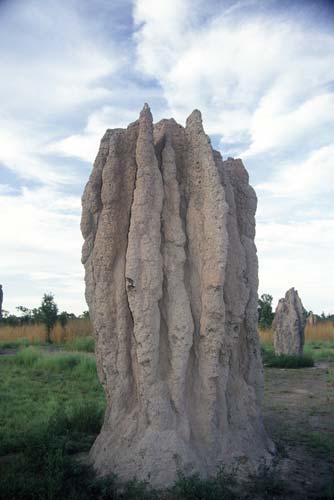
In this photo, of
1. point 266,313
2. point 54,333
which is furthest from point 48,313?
point 266,313

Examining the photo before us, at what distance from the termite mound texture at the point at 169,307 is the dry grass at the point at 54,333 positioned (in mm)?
19496

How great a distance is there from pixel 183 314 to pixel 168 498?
1.57 m

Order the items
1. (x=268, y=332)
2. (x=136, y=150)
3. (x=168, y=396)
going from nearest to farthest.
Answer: (x=168, y=396) → (x=136, y=150) → (x=268, y=332)

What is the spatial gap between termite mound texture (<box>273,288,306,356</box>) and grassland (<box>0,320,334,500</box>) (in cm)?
359

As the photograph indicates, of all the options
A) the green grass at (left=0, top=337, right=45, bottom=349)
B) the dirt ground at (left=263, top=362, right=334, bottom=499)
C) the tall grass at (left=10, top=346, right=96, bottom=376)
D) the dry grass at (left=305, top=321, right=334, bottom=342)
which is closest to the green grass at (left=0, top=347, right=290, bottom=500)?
the dirt ground at (left=263, top=362, right=334, bottom=499)

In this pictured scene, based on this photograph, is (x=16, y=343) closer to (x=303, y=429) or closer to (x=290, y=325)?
(x=290, y=325)

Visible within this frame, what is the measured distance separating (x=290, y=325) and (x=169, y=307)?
1191 centimetres

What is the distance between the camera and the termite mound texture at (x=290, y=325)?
15875 millimetres

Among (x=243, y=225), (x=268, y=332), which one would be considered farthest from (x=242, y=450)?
(x=268, y=332)

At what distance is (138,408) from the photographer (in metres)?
4.89

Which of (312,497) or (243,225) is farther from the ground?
(243,225)

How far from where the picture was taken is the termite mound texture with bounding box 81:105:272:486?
15.5 feet

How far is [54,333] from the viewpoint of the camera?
24.8 m

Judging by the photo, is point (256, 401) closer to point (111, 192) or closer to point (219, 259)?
point (219, 259)
